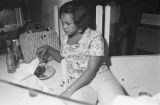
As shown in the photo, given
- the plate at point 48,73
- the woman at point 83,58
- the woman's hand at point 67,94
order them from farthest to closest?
the plate at point 48,73 < the woman at point 83,58 < the woman's hand at point 67,94

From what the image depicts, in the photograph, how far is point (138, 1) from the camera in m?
1.17

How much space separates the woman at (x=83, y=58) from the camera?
33.7 inches

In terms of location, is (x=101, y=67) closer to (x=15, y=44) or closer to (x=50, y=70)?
(x=50, y=70)

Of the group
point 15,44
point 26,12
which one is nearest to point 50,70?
point 15,44

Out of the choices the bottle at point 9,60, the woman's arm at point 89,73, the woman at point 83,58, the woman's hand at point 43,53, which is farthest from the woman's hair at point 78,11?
the bottle at point 9,60

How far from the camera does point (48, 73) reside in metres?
1.10

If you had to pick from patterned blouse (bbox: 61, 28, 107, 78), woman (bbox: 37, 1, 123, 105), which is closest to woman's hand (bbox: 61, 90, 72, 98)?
woman (bbox: 37, 1, 123, 105)

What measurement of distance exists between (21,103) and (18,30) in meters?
0.66

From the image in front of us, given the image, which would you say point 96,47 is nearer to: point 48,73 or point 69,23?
point 69,23

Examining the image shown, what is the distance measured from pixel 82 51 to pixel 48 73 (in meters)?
0.27

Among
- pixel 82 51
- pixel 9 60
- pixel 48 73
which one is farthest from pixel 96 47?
pixel 9 60

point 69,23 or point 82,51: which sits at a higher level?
point 69,23

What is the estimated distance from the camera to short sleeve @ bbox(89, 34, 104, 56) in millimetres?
885

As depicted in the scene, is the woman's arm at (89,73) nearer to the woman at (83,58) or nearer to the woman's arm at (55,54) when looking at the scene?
the woman at (83,58)
